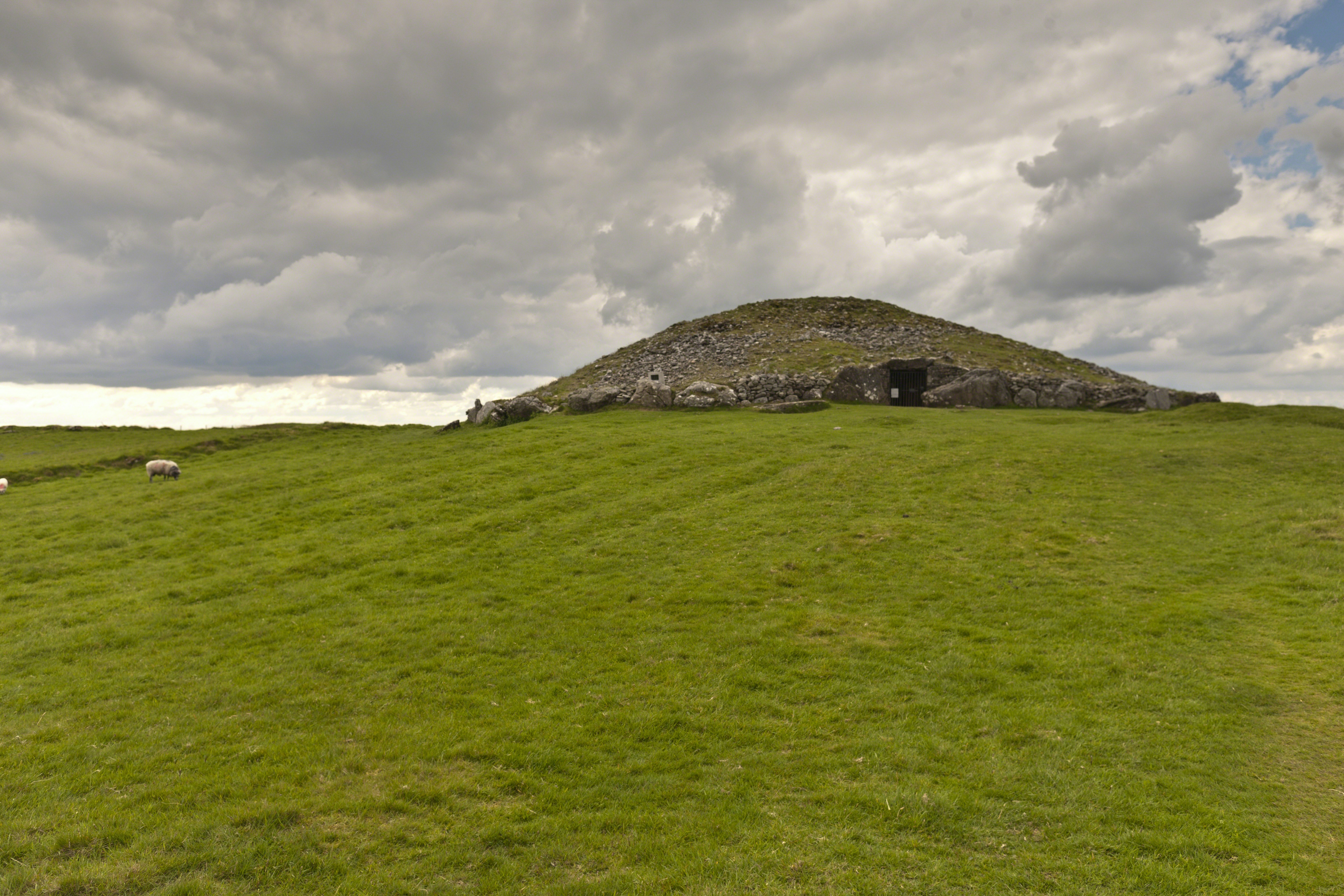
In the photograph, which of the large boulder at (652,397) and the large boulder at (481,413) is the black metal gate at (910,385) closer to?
the large boulder at (652,397)

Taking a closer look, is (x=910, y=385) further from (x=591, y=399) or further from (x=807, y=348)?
(x=591, y=399)

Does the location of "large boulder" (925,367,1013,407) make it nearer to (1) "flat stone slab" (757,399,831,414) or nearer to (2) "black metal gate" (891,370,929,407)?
(2) "black metal gate" (891,370,929,407)

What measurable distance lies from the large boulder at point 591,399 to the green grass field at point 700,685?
24.7 metres

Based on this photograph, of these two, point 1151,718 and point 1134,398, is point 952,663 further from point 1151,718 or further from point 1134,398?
point 1134,398

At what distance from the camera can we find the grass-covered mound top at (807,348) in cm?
7288

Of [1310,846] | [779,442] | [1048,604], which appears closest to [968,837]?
[1310,846]

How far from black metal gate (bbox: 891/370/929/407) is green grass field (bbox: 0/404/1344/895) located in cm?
3027

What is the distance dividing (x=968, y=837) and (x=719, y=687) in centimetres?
620

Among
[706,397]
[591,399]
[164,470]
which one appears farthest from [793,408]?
[164,470]

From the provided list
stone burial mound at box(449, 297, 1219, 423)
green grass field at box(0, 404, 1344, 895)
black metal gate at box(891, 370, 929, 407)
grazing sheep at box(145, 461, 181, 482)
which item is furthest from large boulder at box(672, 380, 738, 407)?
grazing sheep at box(145, 461, 181, 482)

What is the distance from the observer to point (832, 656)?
54.7ft

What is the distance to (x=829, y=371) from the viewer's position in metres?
68.7

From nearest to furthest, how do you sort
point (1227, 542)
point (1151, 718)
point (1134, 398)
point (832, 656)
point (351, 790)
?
1. point (351, 790)
2. point (1151, 718)
3. point (832, 656)
4. point (1227, 542)
5. point (1134, 398)

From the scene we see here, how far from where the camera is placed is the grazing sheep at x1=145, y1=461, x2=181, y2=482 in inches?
1710
